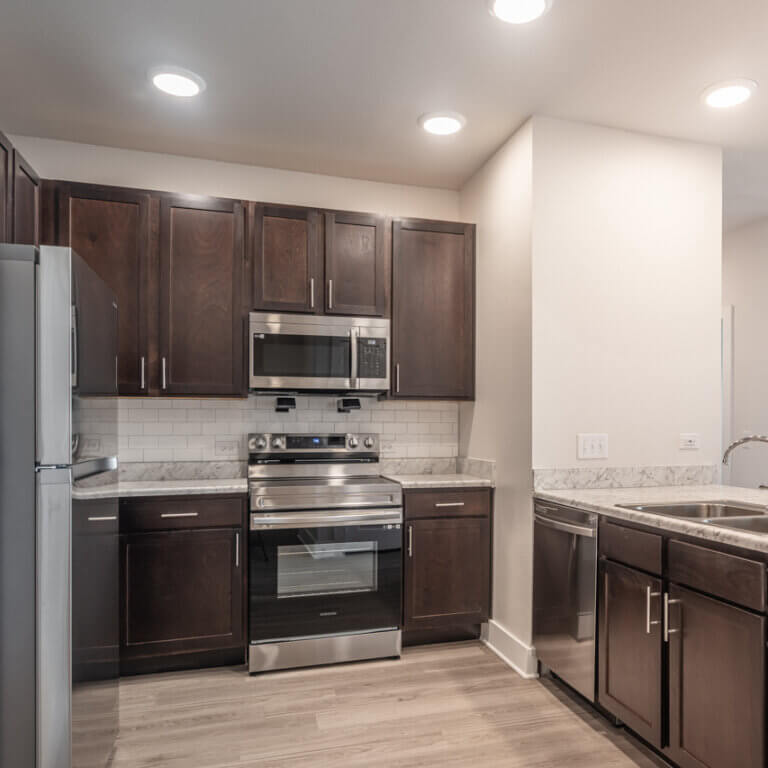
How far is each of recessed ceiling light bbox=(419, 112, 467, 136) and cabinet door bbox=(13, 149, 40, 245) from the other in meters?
1.85

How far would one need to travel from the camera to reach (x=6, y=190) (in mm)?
2463

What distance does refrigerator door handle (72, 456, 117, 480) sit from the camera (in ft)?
5.31

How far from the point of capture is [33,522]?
5.01 feet

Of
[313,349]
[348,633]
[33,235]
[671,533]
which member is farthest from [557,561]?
[33,235]

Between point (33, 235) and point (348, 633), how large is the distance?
2.49 m

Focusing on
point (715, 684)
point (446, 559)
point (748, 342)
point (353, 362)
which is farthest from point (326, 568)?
point (748, 342)

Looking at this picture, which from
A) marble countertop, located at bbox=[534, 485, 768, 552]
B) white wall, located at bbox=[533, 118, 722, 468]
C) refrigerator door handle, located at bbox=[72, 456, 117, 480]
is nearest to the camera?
refrigerator door handle, located at bbox=[72, 456, 117, 480]

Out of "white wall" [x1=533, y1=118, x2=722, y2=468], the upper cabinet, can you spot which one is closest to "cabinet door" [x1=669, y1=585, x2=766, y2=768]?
"white wall" [x1=533, y1=118, x2=722, y2=468]

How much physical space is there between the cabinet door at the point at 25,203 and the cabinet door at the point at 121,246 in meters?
0.10

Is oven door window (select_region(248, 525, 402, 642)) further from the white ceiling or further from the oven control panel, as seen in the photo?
the white ceiling

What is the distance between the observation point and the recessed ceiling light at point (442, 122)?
9.25ft

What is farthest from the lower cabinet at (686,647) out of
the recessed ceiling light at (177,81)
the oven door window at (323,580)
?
the recessed ceiling light at (177,81)

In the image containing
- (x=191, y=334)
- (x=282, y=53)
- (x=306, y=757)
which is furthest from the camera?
(x=191, y=334)

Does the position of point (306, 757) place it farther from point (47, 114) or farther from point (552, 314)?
point (47, 114)
